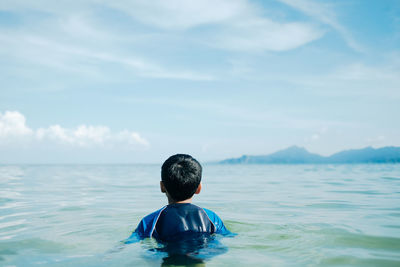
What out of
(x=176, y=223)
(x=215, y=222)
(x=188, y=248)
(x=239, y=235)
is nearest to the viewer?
(x=188, y=248)

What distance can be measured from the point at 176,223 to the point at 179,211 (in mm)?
148

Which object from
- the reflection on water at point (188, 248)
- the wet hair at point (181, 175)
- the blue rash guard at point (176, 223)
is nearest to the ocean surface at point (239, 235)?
the reflection on water at point (188, 248)

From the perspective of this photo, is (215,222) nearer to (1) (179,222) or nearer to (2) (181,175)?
(1) (179,222)

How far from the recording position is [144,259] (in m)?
3.93

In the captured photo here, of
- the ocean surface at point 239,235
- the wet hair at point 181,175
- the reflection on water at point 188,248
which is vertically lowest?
the ocean surface at point 239,235

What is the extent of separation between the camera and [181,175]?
4.25 meters

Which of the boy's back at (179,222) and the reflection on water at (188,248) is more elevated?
the boy's back at (179,222)

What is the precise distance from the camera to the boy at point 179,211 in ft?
13.9

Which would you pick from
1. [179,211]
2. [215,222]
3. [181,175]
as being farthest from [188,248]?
[181,175]

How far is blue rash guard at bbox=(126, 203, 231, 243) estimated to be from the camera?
4.21m

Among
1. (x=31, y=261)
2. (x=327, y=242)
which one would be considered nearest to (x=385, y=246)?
(x=327, y=242)

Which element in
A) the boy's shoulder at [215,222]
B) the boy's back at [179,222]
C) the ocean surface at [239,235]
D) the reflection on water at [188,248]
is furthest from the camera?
the boy's shoulder at [215,222]

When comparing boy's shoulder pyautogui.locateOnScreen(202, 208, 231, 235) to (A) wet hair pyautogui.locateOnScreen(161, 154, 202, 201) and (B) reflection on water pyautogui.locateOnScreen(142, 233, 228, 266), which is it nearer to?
(B) reflection on water pyautogui.locateOnScreen(142, 233, 228, 266)

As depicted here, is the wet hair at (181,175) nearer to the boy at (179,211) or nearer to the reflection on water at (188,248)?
the boy at (179,211)
